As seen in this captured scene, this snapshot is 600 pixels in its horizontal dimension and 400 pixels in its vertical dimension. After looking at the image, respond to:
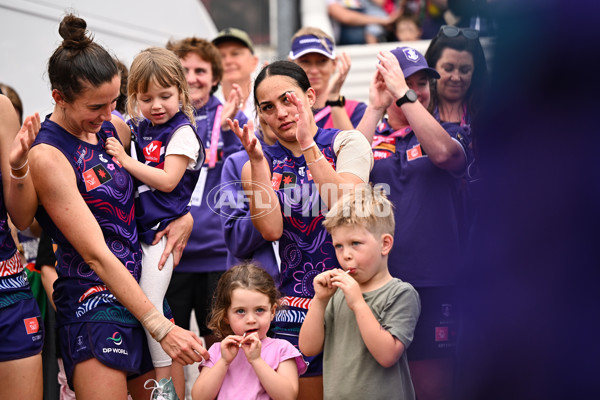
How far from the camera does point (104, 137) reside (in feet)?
9.42

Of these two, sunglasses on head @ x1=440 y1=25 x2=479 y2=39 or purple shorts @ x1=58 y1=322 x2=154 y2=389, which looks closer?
purple shorts @ x1=58 y1=322 x2=154 y2=389

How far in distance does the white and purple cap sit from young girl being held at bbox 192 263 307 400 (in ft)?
5.73

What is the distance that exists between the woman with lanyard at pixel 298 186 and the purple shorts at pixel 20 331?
3.13 feet

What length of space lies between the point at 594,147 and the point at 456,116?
232 cm

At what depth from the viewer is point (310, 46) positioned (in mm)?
4273

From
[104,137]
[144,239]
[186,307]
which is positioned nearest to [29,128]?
[104,137]

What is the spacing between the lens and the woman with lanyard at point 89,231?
8.46 feet

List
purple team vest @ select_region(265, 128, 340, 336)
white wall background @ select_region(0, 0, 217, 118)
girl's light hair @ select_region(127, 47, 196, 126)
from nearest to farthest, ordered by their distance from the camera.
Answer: purple team vest @ select_region(265, 128, 340, 336) < girl's light hair @ select_region(127, 47, 196, 126) < white wall background @ select_region(0, 0, 217, 118)

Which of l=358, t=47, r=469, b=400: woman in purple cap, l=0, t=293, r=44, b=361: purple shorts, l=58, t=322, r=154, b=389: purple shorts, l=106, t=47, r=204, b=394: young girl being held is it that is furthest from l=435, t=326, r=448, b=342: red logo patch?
l=0, t=293, r=44, b=361: purple shorts

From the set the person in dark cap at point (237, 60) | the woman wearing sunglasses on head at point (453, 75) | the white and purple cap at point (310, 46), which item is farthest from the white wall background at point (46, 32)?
the woman wearing sunglasses on head at point (453, 75)

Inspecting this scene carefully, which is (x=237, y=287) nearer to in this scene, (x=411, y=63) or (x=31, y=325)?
(x=31, y=325)

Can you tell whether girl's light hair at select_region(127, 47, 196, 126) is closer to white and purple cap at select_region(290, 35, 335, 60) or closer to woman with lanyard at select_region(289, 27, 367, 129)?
woman with lanyard at select_region(289, 27, 367, 129)

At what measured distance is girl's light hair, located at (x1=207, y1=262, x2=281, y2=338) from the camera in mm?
2875

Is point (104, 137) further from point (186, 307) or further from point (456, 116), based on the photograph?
point (456, 116)
